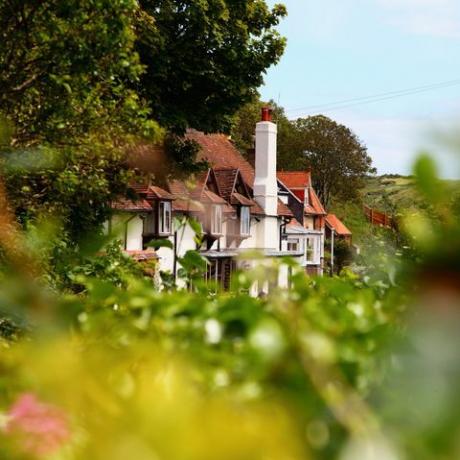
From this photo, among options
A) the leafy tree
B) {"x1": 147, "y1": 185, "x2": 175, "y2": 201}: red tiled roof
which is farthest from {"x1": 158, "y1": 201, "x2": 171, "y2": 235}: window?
the leafy tree

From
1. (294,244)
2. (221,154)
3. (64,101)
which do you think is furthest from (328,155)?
(64,101)

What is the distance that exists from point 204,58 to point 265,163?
65.5 ft

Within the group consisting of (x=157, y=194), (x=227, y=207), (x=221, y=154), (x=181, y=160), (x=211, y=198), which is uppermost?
(x=221, y=154)

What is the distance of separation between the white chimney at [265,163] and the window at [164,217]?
10.0 m

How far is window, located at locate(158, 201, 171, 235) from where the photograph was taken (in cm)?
A: 2997

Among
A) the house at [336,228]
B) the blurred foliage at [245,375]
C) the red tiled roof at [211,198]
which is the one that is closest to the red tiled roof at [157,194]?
the red tiled roof at [211,198]

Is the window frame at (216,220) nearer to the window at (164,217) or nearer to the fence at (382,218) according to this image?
the window at (164,217)

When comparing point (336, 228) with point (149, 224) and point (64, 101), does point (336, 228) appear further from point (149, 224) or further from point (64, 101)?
point (64, 101)

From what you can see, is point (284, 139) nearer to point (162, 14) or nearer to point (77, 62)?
point (162, 14)

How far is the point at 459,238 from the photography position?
1.11 meters

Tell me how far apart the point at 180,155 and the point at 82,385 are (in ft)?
69.4

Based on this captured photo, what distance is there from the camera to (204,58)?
66.3 feet

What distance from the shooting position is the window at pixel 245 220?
37.8 m

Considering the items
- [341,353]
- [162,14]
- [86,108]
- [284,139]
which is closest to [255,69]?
[162,14]
